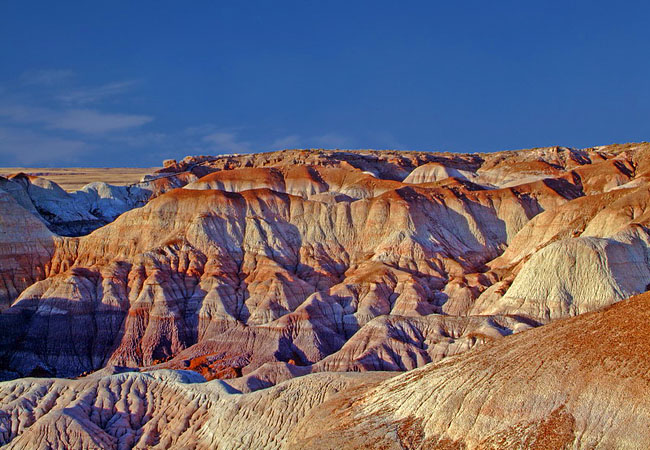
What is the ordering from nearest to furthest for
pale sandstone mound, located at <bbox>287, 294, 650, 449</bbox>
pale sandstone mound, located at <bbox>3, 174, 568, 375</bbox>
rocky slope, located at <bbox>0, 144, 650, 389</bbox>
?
1. pale sandstone mound, located at <bbox>287, 294, 650, 449</bbox>
2. rocky slope, located at <bbox>0, 144, 650, 389</bbox>
3. pale sandstone mound, located at <bbox>3, 174, 568, 375</bbox>

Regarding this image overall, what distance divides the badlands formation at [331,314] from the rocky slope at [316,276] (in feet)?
0.68

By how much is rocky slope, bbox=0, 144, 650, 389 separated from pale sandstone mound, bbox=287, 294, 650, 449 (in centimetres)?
1759

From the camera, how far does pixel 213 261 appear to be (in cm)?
7638

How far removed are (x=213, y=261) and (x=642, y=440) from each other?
5964cm

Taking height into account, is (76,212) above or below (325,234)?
above

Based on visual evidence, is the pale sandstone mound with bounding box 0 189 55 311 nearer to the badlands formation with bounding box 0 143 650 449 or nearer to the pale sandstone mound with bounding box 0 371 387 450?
the badlands formation with bounding box 0 143 650 449

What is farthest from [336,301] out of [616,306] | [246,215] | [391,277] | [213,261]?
[616,306]

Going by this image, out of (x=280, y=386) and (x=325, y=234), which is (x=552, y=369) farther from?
(x=325, y=234)

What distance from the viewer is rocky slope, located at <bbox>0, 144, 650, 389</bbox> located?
58.0 m

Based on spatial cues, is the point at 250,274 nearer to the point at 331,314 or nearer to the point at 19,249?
the point at 331,314

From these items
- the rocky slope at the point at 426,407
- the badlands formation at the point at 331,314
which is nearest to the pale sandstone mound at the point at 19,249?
the badlands formation at the point at 331,314

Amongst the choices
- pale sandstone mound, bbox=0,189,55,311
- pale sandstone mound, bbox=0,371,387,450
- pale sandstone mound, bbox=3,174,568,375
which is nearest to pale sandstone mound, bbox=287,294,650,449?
pale sandstone mound, bbox=0,371,387,450

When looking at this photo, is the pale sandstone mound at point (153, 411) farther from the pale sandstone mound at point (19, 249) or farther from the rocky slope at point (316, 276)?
the pale sandstone mound at point (19, 249)

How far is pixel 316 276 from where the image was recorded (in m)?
76.9
